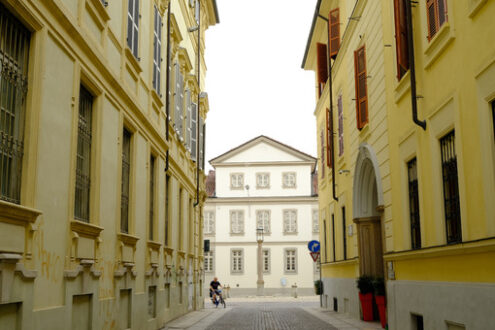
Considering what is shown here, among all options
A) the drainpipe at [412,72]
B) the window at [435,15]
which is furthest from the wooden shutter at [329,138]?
the window at [435,15]

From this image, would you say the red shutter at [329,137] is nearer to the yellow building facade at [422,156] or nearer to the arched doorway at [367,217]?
the yellow building facade at [422,156]

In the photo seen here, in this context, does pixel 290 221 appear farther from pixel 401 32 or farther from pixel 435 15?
pixel 435 15

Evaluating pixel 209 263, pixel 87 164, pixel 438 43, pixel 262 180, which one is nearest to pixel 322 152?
pixel 438 43

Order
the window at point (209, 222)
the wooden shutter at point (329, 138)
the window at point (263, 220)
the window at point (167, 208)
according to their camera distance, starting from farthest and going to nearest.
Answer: the window at point (209, 222) → the window at point (263, 220) → the wooden shutter at point (329, 138) → the window at point (167, 208)

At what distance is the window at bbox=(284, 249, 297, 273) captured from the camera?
175 ft

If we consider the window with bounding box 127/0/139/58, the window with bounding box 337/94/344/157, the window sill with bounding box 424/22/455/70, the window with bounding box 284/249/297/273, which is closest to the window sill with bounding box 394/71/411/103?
the window sill with bounding box 424/22/455/70

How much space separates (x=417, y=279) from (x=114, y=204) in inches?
227

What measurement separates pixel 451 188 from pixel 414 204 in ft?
7.42

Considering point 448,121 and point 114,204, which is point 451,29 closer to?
point 448,121

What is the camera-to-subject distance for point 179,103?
68.3 ft

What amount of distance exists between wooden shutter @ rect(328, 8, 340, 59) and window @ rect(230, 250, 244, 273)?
3419 cm

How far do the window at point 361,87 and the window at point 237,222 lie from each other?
3788 centimetres

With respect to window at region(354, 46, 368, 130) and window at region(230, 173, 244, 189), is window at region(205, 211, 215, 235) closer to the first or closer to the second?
window at region(230, 173, 244, 189)

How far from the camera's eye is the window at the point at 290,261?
53.2 metres
